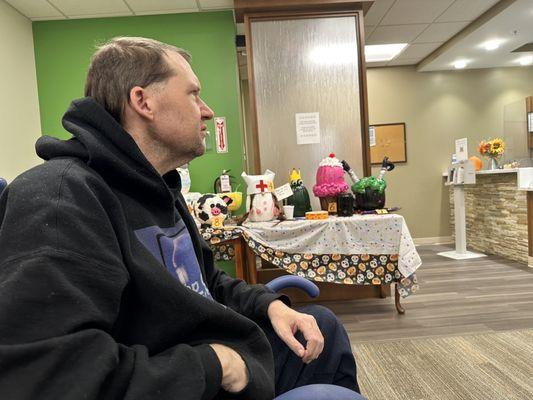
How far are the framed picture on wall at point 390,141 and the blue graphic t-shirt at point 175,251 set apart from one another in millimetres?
4997

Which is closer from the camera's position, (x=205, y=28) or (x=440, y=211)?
(x=205, y=28)

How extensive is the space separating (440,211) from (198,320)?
18.3 feet

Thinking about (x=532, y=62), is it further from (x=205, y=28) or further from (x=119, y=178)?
(x=119, y=178)

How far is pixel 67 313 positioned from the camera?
0.50 metres

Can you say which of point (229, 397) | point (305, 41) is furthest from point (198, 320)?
point (305, 41)

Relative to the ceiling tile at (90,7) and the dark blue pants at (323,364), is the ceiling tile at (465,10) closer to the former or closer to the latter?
the ceiling tile at (90,7)

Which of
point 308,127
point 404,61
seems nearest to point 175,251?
point 308,127

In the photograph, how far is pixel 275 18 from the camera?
9.91 ft

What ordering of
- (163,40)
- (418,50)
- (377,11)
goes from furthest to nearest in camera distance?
(418,50)
(377,11)
(163,40)

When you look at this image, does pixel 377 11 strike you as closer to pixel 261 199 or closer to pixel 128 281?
pixel 261 199

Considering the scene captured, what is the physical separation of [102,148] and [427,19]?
13.5ft

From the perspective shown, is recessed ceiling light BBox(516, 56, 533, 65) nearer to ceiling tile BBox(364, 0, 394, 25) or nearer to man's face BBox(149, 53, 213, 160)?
ceiling tile BBox(364, 0, 394, 25)

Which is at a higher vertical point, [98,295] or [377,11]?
[377,11]

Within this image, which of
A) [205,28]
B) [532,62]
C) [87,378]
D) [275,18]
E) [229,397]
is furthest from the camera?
[532,62]
